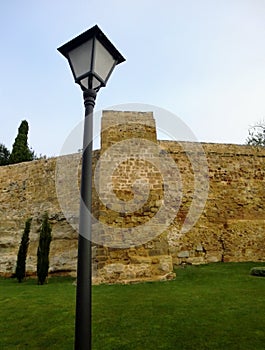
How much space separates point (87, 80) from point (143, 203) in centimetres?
620

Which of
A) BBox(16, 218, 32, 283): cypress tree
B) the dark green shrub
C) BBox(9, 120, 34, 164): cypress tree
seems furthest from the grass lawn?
BBox(9, 120, 34, 164): cypress tree

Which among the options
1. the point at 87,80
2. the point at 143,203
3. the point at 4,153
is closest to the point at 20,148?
the point at 4,153

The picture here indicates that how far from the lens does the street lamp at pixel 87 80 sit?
2207 mm

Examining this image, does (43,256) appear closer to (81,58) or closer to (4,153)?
(81,58)

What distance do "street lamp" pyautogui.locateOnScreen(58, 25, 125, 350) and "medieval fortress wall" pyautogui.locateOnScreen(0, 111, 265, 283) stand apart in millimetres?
5543

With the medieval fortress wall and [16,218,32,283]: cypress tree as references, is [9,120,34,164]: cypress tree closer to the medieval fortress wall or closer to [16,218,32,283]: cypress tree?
the medieval fortress wall

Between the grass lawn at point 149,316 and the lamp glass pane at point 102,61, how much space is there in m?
2.87

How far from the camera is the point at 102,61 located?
2562 millimetres

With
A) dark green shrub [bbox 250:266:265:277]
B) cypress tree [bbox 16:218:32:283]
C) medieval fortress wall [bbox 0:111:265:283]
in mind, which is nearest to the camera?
dark green shrub [bbox 250:266:265:277]

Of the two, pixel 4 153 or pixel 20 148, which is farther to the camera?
pixel 4 153

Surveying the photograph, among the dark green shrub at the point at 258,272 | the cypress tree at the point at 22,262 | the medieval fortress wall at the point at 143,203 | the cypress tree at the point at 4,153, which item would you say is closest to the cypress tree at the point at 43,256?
the cypress tree at the point at 22,262

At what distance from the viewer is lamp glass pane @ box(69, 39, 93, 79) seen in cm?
250

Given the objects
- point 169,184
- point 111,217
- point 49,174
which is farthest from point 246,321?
point 49,174

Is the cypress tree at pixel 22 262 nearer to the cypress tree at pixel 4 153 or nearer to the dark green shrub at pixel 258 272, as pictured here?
the dark green shrub at pixel 258 272
